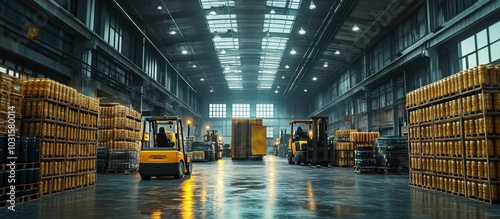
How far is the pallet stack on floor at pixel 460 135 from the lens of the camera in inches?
280

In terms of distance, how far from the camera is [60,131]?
8.72m

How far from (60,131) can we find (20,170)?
5.83 ft

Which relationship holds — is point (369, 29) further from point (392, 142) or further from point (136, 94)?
point (136, 94)

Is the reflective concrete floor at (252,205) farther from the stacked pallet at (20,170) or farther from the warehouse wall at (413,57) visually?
the warehouse wall at (413,57)

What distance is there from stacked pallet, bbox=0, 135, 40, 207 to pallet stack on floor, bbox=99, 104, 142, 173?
8350 millimetres

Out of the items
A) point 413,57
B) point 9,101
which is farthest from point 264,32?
point 9,101

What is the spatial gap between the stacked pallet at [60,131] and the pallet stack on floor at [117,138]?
227 inches

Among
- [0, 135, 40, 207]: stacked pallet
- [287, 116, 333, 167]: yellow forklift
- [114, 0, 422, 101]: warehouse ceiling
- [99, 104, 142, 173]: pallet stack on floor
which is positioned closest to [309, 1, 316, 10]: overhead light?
[114, 0, 422, 101]: warehouse ceiling

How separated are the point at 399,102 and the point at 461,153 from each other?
1743 centimetres

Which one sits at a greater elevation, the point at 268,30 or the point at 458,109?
the point at 268,30

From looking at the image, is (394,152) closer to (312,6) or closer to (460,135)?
(460,135)

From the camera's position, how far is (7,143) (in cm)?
671

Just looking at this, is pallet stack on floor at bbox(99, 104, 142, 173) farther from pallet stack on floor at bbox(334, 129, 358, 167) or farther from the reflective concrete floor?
pallet stack on floor at bbox(334, 129, 358, 167)

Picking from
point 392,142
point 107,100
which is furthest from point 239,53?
point 392,142
